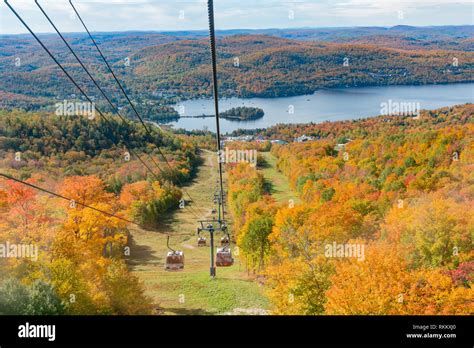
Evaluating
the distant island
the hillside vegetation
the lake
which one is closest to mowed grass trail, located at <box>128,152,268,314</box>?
the hillside vegetation

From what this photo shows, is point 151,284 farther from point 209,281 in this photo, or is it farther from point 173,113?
point 173,113

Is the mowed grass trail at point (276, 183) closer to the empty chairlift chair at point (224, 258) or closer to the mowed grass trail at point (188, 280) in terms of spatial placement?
the mowed grass trail at point (188, 280)

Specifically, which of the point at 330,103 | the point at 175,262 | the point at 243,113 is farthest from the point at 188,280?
the point at 330,103

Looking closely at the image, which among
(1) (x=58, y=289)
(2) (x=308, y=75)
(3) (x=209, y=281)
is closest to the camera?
Answer: (1) (x=58, y=289)

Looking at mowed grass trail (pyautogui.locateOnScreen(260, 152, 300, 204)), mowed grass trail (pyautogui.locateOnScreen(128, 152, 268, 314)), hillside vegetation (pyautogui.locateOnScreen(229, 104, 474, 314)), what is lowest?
mowed grass trail (pyautogui.locateOnScreen(260, 152, 300, 204))

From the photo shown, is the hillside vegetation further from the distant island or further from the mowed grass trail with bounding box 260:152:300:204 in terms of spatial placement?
the distant island

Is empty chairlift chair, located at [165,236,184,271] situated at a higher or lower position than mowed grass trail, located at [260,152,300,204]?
higher

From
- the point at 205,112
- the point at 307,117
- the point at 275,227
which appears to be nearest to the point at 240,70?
the point at 205,112
